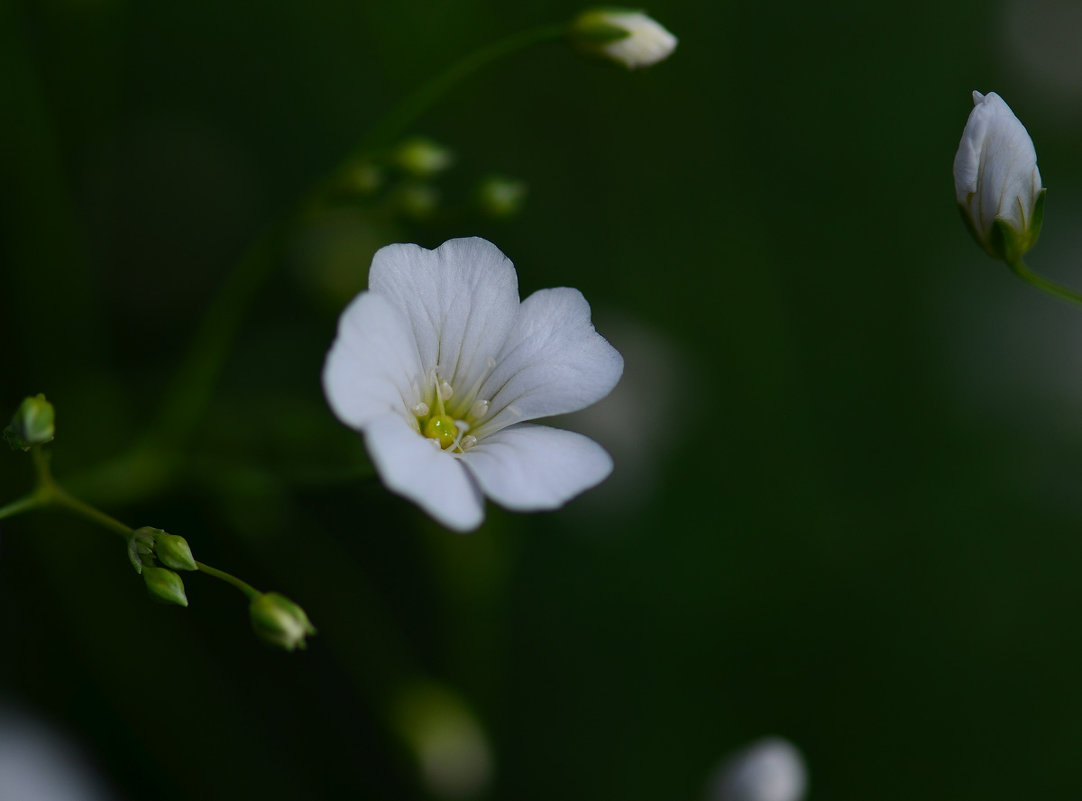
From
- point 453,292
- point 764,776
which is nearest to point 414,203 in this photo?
point 453,292

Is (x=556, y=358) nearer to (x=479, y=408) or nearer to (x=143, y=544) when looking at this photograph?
(x=479, y=408)

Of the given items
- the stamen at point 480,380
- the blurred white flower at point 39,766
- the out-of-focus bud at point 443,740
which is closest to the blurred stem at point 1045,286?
the stamen at point 480,380

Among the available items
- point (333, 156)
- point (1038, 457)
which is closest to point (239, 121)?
point (333, 156)

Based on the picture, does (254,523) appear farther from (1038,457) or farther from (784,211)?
(1038,457)

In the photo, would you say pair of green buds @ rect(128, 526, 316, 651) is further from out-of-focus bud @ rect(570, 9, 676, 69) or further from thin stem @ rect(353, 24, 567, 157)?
out-of-focus bud @ rect(570, 9, 676, 69)

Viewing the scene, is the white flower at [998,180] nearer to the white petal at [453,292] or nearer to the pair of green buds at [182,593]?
the white petal at [453,292]
